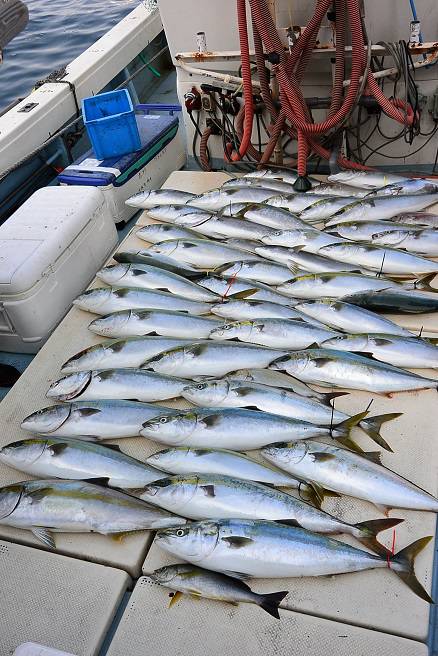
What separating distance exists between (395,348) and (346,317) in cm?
36

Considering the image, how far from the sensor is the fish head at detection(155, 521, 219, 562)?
6.47ft

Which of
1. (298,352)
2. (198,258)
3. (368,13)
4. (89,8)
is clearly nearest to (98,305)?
(198,258)

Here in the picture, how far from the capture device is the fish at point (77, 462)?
2338mm

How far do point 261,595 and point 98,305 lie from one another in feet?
6.74

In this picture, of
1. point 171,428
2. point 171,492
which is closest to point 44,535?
point 171,492

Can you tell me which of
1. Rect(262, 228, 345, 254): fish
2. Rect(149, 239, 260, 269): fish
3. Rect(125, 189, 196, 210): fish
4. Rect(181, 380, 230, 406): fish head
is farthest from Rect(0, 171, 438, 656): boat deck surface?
Rect(125, 189, 196, 210): fish

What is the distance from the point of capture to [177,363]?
2.82 m

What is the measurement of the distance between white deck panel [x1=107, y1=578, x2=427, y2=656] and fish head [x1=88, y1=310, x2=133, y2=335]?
160cm

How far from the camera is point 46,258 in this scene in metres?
3.41

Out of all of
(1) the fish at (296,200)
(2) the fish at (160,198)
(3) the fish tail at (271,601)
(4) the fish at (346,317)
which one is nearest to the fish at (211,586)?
(3) the fish tail at (271,601)

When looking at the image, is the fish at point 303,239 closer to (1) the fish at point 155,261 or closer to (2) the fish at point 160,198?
(1) the fish at point 155,261

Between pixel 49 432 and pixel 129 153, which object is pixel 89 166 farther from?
pixel 49 432

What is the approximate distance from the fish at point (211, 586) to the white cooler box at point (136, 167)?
3.19 metres

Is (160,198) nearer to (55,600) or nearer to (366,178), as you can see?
(366,178)
